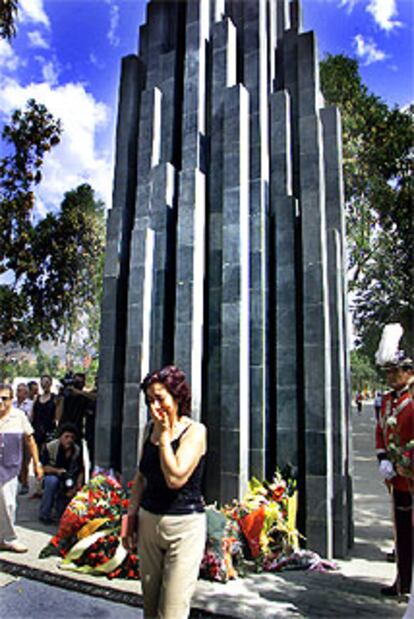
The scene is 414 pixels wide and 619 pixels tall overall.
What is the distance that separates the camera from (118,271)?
7992 mm

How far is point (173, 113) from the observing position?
→ 8172 mm

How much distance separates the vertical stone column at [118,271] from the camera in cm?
753

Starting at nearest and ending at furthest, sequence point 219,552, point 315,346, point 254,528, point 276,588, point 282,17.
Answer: point 276,588
point 219,552
point 254,528
point 315,346
point 282,17

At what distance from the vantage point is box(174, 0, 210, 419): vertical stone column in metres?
6.78

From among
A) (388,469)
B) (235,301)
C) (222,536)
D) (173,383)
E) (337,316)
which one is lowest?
(222,536)

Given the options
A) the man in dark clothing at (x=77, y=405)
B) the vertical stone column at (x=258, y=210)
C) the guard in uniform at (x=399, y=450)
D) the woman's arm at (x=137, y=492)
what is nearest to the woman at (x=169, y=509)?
the woman's arm at (x=137, y=492)

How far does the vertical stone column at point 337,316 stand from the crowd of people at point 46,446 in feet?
13.0

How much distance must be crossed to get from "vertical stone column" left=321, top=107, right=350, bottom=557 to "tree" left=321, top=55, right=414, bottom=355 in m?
13.0

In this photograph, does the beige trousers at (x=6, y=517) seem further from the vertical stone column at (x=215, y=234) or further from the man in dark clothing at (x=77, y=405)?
the vertical stone column at (x=215, y=234)

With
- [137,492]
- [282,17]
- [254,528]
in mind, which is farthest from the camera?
[282,17]

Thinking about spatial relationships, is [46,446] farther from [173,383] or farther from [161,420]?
[161,420]

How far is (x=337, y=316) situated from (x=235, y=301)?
5.02 ft

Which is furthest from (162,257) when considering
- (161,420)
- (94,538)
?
(161,420)

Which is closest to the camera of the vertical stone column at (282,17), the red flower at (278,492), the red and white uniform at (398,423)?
the red and white uniform at (398,423)
